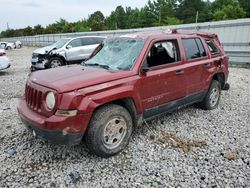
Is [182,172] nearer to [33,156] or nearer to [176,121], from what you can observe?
[176,121]

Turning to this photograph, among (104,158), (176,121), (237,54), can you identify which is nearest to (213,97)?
(176,121)

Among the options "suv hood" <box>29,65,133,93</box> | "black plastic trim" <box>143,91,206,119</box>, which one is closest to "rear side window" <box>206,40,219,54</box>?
"black plastic trim" <box>143,91,206,119</box>

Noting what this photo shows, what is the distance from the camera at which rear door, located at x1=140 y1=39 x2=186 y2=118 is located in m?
4.02

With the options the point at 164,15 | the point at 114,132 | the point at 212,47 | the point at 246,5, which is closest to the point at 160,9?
the point at 164,15

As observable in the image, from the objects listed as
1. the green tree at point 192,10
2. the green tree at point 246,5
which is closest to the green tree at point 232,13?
the green tree at point 246,5

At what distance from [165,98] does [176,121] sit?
0.91 metres

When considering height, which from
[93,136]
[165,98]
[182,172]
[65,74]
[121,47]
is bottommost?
[182,172]

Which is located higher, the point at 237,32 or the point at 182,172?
the point at 237,32

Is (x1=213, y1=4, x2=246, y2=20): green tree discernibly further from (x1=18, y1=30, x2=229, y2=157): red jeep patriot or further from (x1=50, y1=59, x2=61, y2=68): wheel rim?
(x1=18, y1=30, x2=229, y2=157): red jeep patriot

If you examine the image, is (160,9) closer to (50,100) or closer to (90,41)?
(90,41)

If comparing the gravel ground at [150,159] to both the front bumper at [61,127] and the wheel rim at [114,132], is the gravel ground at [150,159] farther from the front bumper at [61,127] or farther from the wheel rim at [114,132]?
the front bumper at [61,127]

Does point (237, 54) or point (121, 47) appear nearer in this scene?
point (121, 47)

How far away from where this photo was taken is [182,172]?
3.35 m

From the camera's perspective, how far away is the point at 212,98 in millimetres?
5734
